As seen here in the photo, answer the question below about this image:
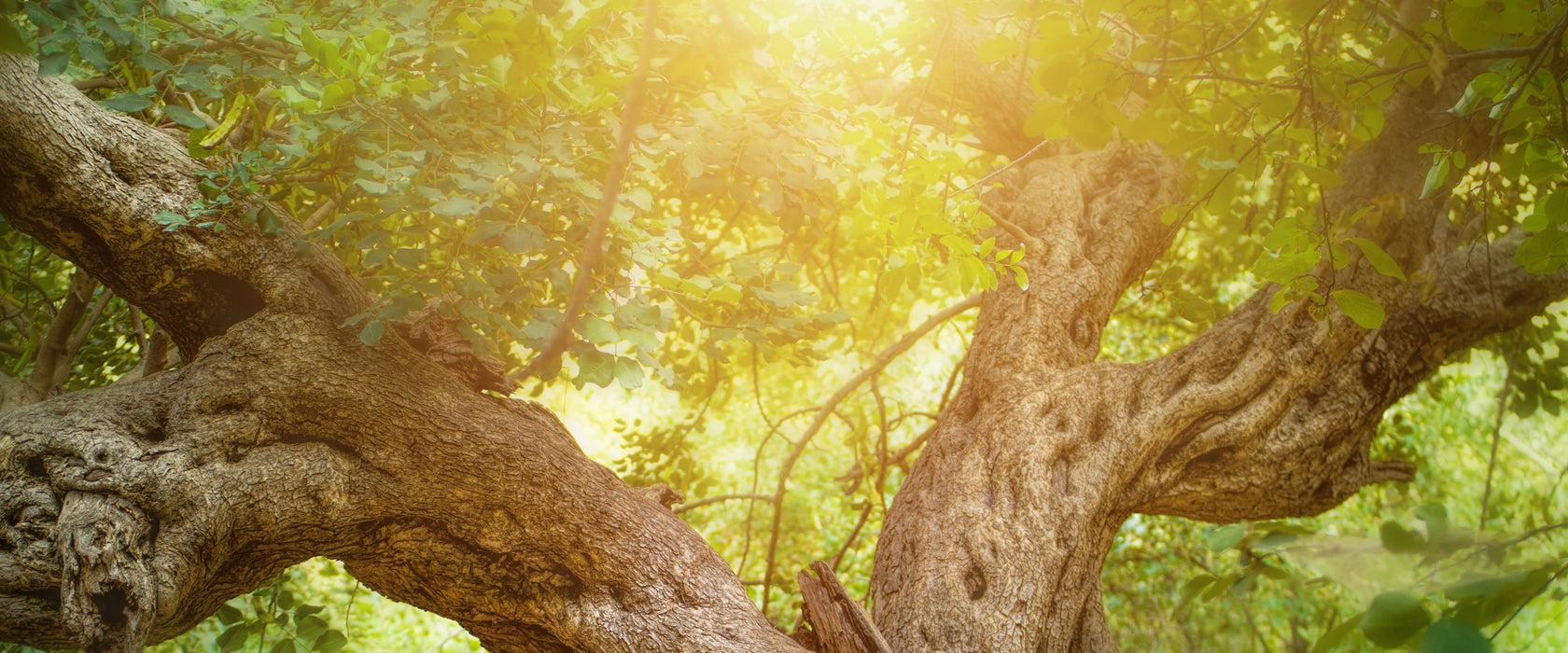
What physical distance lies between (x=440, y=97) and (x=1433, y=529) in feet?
6.52

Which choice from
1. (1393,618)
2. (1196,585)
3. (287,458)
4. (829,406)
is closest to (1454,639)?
(1393,618)

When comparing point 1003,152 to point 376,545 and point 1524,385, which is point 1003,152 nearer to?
point 1524,385

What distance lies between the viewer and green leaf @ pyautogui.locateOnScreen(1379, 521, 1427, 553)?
0.78 meters

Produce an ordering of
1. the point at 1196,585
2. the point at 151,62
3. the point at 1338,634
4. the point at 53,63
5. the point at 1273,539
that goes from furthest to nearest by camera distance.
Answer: the point at 151,62, the point at 53,63, the point at 1196,585, the point at 1273,539, the point at 1338,634

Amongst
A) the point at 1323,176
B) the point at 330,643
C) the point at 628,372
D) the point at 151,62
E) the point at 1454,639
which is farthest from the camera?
the point at 330,643

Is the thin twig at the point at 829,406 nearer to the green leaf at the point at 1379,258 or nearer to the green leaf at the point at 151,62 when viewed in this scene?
the green leaf at the point at 1379,258

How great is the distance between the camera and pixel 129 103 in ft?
6.23

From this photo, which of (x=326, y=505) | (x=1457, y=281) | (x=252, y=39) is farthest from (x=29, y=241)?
(x=1457, y=281)

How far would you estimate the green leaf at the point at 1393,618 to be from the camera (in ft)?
2.55

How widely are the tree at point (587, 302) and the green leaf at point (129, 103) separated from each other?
23 millimetres

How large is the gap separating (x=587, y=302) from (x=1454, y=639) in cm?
165

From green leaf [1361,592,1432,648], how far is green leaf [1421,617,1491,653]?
0.8 inches

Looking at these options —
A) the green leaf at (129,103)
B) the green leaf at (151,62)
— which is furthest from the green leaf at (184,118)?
the green leaf at (151,62)

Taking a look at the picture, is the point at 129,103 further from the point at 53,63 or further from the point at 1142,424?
the point at 1142,424
